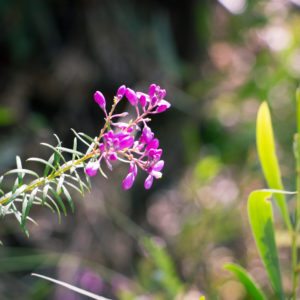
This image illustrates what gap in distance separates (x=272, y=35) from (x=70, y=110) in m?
0.98

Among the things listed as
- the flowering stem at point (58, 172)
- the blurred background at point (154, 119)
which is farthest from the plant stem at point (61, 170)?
the blurred background at point (154, 119)

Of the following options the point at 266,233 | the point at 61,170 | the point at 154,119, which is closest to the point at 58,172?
the point at 61,170

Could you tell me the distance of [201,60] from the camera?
2617mm

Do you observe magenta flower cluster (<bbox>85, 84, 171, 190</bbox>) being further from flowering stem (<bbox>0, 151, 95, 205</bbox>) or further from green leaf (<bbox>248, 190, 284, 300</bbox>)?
green leaf (<bbox>248, 190, 284, 300</bbox>)

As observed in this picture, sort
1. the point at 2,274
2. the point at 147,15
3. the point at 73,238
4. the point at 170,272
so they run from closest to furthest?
the point at 170,272, the point at 2,274, the point at 73,238, the point at 147,15

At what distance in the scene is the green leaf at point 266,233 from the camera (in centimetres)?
91

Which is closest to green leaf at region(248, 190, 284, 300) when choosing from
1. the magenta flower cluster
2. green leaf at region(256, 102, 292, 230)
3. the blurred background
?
green leaf at region(256, 102, 292, 230)

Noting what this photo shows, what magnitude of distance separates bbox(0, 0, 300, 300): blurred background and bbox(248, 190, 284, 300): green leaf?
0.91 m

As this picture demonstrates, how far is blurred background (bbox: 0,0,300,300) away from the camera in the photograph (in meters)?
2.11

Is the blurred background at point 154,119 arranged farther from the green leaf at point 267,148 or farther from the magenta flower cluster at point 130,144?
the magenta flower cluster at point 130,144

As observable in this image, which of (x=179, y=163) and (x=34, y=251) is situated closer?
(x=34, y=251)

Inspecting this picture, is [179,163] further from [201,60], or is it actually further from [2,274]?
[2,274]

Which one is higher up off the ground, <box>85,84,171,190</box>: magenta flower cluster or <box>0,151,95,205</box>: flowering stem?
<box>85,84,171,190</box>: magenta flower cluster

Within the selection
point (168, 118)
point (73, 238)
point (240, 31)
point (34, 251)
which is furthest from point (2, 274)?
point (240, 31)
